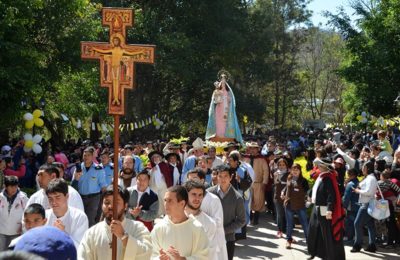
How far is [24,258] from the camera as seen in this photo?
6.63ft

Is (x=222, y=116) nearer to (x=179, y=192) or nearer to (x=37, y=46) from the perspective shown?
(x=37, y=46)

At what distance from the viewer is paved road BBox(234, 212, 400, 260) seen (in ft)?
31.5

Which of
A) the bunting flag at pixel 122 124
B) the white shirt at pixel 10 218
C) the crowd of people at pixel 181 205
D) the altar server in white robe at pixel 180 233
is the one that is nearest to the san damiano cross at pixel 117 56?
the crowd of people at pixel 181 205

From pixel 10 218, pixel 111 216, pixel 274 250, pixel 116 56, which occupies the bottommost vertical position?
pixel 274 250

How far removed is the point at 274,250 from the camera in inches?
396

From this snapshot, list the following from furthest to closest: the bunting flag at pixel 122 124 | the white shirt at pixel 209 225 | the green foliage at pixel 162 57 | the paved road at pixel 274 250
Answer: the bunting flag at pixel 122 124 → the green foliage at pixel 162 57 → the paved road at pixel 274 250 → the white shirt at pixel 209 225

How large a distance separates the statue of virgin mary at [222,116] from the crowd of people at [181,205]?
3.21m

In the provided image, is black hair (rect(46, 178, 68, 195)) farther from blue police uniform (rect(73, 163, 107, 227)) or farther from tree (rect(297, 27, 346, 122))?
tree (rect(297, 27, 346, 122))

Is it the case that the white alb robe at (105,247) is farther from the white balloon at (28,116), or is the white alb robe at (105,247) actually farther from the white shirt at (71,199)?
the white balloon at (28,116)

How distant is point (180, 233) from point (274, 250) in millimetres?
5576

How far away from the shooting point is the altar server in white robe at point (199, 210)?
5617 mm

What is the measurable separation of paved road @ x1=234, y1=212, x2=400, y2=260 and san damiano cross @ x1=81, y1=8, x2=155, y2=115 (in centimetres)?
510

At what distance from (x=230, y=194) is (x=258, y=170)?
5823mm

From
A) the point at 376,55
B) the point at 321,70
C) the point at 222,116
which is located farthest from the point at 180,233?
the point at 321,70
